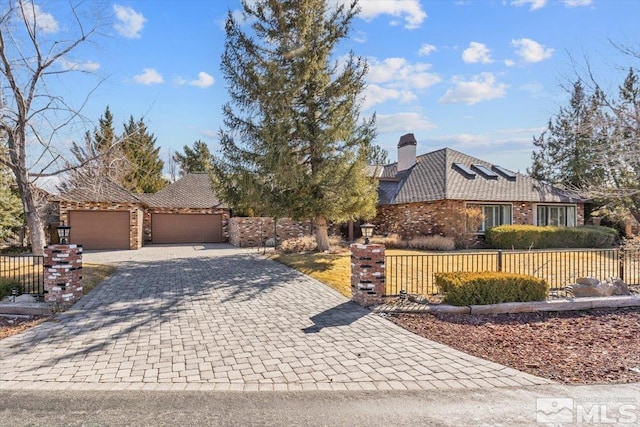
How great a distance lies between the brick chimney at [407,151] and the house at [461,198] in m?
0.75

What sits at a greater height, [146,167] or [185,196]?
[146,167]

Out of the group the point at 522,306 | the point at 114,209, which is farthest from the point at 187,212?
the point at 522,306

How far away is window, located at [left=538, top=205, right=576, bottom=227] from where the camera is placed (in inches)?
822

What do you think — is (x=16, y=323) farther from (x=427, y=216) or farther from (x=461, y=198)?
(x=461, y=198)

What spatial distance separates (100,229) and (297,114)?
13.1 m

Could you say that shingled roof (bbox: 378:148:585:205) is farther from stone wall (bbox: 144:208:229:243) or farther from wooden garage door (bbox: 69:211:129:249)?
wooden garage door (bbox: 69:211:129:249)

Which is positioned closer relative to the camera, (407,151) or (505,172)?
(505,172)

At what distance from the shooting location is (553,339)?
6.01 metres

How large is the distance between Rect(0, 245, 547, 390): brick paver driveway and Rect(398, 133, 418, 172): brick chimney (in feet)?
56.8

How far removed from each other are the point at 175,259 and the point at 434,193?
12300mm

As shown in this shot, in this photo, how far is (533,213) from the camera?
67.0 feet

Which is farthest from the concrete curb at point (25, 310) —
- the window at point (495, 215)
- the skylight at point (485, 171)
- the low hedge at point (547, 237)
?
the skylight at point (485, 171)

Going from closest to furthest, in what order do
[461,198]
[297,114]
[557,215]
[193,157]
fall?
[297,114], [461,198], [557,215], [193,157]

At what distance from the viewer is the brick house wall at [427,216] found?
61.1 ft
